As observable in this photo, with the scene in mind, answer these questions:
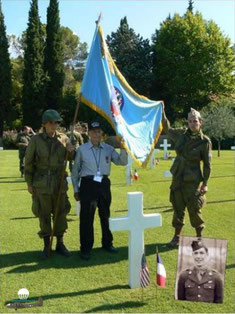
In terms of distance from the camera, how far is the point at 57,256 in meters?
5.84

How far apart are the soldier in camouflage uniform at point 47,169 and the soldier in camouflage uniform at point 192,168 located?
1.64 m

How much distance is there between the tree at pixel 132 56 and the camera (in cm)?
4312

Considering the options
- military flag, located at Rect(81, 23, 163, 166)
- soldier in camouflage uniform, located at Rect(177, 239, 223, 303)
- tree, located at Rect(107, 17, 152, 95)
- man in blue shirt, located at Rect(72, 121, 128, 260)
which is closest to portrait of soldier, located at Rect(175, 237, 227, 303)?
soldier in camouflage uniform, located at Rect(177, 239, 223, 303)

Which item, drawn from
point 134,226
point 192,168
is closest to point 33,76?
point 192,168

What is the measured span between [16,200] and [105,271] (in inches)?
218

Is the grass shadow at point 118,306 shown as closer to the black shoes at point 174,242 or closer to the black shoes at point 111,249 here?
the black shoes at point 111,249

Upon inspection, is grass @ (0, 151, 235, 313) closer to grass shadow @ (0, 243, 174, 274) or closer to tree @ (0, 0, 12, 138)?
grass shadow @ (0, 243, 174, 274)

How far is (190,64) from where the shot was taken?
146 ft

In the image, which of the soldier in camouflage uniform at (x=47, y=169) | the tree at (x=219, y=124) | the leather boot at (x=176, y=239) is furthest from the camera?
the tree at (x=219, y=124)

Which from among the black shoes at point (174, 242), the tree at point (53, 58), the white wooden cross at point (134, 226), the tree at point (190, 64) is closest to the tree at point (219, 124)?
the tree at point (190, 64)

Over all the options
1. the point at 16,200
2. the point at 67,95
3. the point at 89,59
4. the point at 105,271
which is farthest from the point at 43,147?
the point at 67,95

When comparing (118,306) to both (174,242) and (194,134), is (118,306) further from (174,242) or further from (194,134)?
(194,134)

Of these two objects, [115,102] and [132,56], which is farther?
[132,56]

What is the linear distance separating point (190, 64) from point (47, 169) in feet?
135
